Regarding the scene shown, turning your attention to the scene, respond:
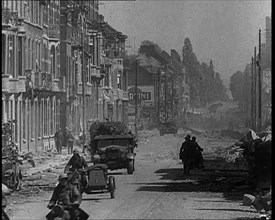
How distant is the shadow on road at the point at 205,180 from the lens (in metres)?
13.9

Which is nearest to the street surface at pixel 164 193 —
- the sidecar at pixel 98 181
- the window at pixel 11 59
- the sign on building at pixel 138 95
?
the sidecar at pixel 98 181

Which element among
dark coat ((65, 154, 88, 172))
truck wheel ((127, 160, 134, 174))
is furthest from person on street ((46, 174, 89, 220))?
truck wheel ((127, 160, 134, 174))

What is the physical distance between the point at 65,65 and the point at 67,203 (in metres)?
3.28

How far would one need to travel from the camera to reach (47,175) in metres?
13.3

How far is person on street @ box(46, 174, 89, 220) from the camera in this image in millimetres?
9930

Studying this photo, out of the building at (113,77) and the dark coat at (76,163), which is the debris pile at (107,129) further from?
the dark coat at (76,163)

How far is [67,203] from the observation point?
10016 millimetres

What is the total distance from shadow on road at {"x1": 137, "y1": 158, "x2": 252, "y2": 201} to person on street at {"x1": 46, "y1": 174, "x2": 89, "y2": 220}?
324 cm

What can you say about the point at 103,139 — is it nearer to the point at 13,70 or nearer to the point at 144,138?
the point at 144,138

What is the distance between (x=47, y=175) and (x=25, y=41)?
223cm

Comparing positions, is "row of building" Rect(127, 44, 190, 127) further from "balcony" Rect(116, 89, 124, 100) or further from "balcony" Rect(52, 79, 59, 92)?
"balcony" Rect(52, 79, 59, 92)

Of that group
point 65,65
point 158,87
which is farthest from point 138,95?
point 65,65

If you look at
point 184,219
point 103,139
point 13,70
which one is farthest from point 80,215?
point 103,139

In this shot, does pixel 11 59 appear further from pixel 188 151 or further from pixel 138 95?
pixel 188 151
